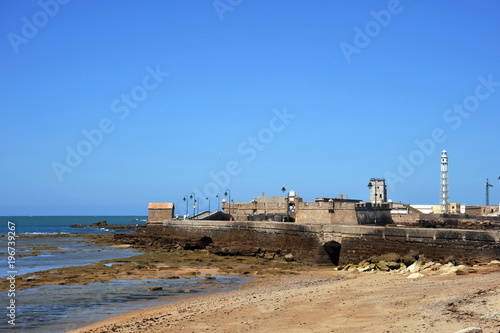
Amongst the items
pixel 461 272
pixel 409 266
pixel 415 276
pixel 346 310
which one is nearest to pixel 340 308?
pixel 346 310

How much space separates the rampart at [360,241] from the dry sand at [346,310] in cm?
280

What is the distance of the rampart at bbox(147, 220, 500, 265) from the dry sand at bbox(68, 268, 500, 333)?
9.19 feet

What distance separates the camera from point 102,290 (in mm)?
23359

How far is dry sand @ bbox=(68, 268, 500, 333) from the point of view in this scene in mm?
11891

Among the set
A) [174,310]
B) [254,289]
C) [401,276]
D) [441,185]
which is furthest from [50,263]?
[441,185]

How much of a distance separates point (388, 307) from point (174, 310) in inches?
281

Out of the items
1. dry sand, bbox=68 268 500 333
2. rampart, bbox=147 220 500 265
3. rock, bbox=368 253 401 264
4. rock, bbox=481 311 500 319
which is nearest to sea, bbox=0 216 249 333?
dry sand, bbox=68 268 500 333

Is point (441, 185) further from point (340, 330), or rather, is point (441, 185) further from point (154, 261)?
point (340, 330)

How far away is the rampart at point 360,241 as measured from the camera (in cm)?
2280

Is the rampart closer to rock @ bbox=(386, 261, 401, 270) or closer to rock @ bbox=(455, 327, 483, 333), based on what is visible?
rock @ bbox=(386, 261, 401, 270)

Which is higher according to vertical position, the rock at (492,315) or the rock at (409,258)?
the rock at (492,315)

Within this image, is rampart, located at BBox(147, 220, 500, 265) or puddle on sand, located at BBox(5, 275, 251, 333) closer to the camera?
puddle on sand, located at BBox(5, 275, 251, 333)

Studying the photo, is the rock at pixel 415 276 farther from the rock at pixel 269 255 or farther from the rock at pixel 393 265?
the rock at pixel 269 255

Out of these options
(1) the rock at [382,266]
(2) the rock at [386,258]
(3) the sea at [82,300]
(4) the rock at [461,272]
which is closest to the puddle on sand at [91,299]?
(3) the sea at [82,300]
